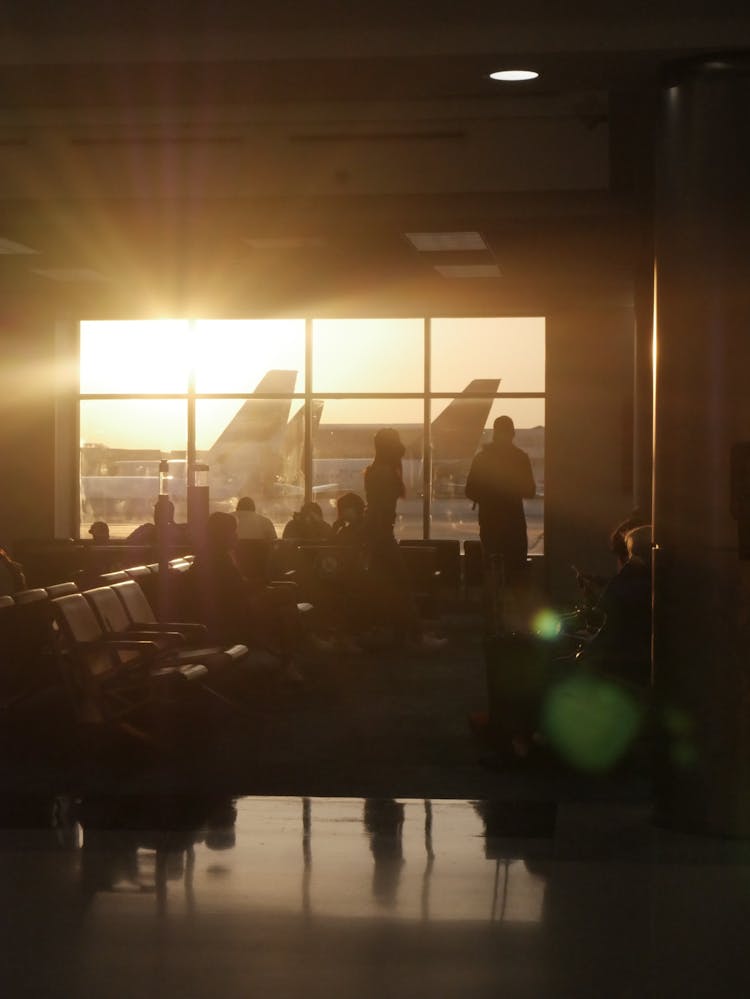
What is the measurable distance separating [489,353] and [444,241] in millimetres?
5454

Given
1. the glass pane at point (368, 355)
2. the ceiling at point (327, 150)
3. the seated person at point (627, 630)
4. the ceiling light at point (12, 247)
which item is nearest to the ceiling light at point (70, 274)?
the ceiling at point (327, 150)

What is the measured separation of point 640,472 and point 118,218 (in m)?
5.81

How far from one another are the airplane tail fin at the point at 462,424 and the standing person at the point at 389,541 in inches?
291

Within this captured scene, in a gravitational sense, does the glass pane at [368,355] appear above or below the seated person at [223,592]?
above

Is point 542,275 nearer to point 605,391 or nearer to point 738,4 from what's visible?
point 605,391

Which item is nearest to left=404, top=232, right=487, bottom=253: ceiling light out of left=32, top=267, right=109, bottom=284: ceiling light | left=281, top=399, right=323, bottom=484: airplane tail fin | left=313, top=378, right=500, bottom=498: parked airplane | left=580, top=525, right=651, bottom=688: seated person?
left=32, top=267, right=109, bottom=284: ceiling light

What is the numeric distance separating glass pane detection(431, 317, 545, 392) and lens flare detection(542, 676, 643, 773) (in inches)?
493

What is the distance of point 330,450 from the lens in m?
19.7

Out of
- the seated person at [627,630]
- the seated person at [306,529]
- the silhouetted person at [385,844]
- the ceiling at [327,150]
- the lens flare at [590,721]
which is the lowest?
the silhouetted person at [385,844]

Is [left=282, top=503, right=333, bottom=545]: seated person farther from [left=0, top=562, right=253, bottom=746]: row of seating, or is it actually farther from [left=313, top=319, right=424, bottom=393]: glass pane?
[left=0, top=562, right=253, bottom=746]: row of seating

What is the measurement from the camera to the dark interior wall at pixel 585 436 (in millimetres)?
18406

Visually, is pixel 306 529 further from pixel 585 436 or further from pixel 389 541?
pixel 585 436

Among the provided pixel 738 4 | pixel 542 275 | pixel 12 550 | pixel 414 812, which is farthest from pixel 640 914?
pixel 12 550

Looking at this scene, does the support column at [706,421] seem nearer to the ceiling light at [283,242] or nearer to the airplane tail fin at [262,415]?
the ceiling light at [283,242]
